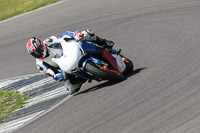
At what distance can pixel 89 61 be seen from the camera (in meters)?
9.59

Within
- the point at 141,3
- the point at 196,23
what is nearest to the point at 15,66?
the point at 141,3

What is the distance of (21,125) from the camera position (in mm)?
10086

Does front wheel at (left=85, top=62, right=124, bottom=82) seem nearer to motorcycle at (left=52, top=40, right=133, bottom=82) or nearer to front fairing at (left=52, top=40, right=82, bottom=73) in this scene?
motorcycle at (left=52, top=40, right=133, bottom=82)

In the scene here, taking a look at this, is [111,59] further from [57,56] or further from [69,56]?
[57,56]

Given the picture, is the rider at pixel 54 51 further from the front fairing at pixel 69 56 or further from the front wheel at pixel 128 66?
the front wheel at pixel 128 66

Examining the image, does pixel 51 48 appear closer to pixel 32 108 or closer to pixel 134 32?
pixel 32 108

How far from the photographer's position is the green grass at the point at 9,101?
37.0ft

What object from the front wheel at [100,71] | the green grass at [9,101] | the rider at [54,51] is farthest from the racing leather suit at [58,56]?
the green grass at [9,101]

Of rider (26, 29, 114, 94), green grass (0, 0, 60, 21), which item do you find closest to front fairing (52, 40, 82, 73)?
rider (26, 29, 114, 94)

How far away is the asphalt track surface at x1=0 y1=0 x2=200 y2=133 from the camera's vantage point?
8047mm

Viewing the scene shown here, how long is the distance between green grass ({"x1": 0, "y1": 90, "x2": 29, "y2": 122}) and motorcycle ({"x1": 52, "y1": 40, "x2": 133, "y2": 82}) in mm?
2159

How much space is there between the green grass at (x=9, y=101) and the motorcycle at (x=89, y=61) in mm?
2159

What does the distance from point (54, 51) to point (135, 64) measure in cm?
223

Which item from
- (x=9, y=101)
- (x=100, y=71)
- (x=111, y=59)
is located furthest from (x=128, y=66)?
(x=9, y=101)
